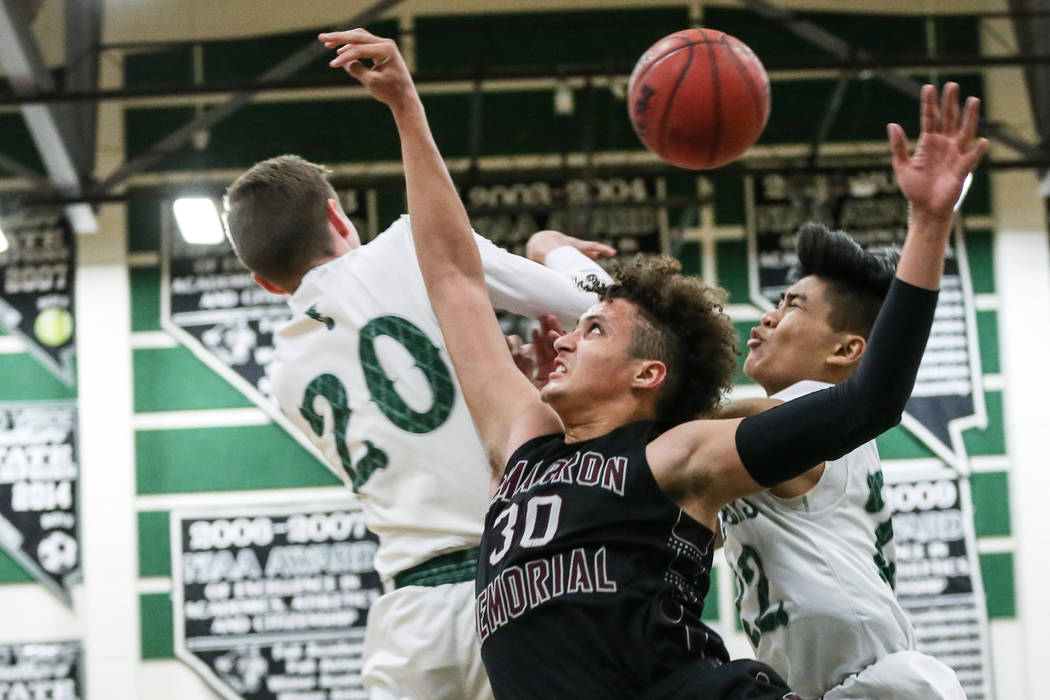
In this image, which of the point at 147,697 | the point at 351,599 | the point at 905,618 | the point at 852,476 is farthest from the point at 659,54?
the point at 147,697

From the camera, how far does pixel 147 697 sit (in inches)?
416

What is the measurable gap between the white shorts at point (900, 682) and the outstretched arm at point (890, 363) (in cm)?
Answer: 98

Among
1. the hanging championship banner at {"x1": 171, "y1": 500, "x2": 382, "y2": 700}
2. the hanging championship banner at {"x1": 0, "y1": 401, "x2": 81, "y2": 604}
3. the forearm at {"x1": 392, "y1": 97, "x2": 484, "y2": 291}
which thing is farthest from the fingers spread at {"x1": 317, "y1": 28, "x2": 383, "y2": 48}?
the hanging championship banner at {"x1": 0, "y1": 401, "x2": 81, "y2": 604}

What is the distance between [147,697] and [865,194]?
786 centimetres

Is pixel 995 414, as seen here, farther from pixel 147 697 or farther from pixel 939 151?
pixel 939 151

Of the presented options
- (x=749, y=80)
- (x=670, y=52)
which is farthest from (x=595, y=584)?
(x=670, y=52)

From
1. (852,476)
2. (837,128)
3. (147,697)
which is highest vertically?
(837,128)

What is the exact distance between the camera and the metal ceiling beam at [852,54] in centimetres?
1008

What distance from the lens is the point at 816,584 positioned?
3133 millimetres

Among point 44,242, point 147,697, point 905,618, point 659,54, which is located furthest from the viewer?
point 44,242

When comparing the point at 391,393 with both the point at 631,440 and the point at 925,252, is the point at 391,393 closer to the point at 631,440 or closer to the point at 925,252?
the point at 631,440

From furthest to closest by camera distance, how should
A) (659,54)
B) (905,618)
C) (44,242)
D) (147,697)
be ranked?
(44,242)
(147,697)
(659,54)
(905,618)

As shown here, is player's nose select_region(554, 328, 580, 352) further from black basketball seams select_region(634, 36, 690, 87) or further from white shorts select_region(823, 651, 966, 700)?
black basketball seams select_region(634, 36, 690, 87)

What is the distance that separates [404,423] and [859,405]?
3.81ft
